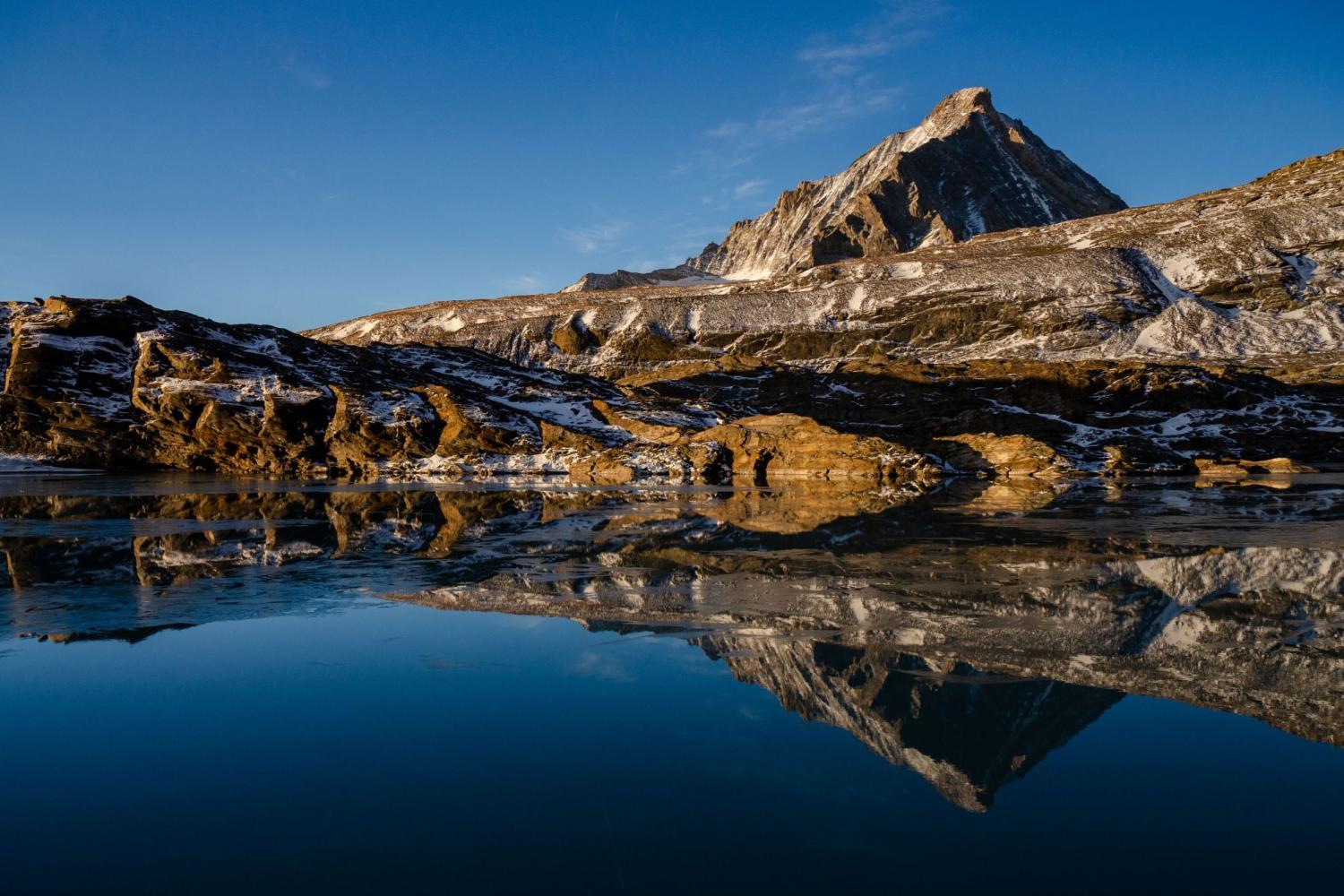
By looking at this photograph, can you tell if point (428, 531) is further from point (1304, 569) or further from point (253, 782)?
point (1304, 569)

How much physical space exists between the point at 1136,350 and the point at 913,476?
3222 inches

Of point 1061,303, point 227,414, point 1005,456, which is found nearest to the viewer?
point 1005,456

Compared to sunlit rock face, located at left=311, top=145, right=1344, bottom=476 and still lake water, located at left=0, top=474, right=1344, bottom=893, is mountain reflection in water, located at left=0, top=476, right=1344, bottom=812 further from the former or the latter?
sunlit rock face, located at left=311, top=145, right=1344, bottom=476

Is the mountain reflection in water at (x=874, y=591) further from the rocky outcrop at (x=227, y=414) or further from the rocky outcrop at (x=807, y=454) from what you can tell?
the rocky outcrop at (x=227, y=414)

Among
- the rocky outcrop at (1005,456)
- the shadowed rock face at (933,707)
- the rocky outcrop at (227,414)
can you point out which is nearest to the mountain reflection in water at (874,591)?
the shadowed rock face at (933,707)

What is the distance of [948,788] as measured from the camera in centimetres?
618

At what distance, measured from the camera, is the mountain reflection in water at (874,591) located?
795 cm

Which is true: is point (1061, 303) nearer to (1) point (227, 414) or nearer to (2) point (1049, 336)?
(2) point (1049, 336)

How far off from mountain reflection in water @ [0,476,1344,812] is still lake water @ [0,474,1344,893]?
8 centimetres

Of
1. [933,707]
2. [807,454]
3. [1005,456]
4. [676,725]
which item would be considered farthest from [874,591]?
[1005,456]

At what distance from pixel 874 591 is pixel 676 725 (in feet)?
22.5

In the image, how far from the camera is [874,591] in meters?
13.5

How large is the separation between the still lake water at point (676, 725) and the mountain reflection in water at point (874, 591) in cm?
8

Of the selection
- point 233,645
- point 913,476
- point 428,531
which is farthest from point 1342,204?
point 233,645
